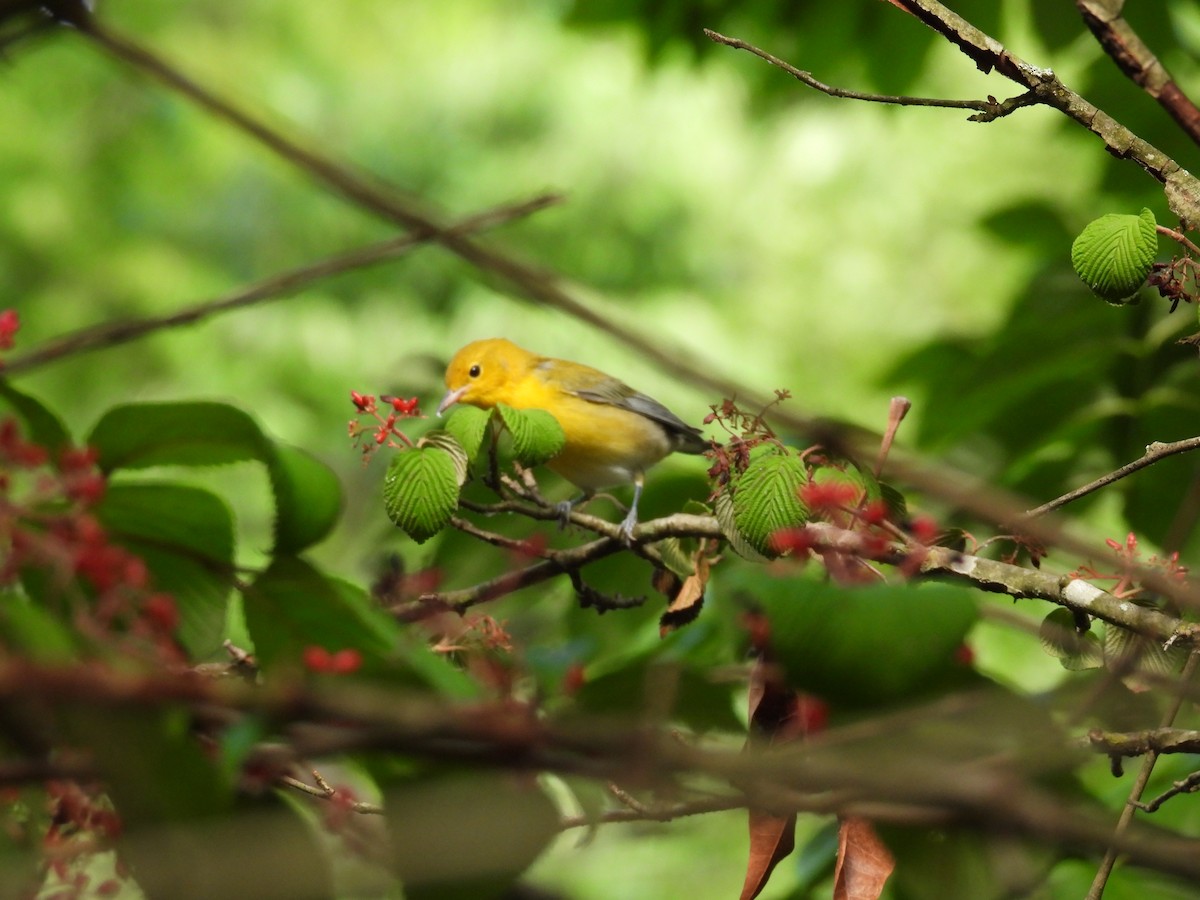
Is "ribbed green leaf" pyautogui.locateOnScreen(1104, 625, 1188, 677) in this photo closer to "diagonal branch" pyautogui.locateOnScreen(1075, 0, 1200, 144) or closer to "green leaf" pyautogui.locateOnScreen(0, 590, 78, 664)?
"diagonal branch" pyautogui.locateOnScreen(1075, 0, 1200, 144)

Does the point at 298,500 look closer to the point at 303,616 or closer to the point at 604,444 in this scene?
the point at 303,616

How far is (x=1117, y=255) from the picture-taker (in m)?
0.57

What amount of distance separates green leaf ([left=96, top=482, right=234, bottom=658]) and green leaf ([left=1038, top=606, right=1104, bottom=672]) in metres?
0.41

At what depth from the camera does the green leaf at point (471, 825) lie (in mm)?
409

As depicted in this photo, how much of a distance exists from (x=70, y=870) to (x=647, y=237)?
661 centimetres

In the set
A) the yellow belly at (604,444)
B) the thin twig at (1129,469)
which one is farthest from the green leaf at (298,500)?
the yellow belly at (604,444)

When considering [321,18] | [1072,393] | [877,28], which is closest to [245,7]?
[321,18]

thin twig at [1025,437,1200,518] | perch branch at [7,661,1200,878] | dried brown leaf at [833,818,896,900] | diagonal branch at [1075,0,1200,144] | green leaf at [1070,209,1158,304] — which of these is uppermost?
diagonal branch at [1075,0,1200,144]

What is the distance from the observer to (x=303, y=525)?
58 cm

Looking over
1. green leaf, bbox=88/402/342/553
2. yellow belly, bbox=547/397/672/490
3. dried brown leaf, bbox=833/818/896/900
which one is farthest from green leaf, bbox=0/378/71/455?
yellow belly, bbox=547/397/672/490

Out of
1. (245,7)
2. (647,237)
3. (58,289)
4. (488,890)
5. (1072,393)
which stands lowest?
(58,289)

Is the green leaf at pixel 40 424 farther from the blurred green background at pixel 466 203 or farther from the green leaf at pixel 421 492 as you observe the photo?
the blurred green background at pixel 466 203

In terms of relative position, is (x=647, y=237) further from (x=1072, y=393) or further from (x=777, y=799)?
(x=777, y=799)

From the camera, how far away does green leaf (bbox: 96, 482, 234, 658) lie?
587 millimetres
